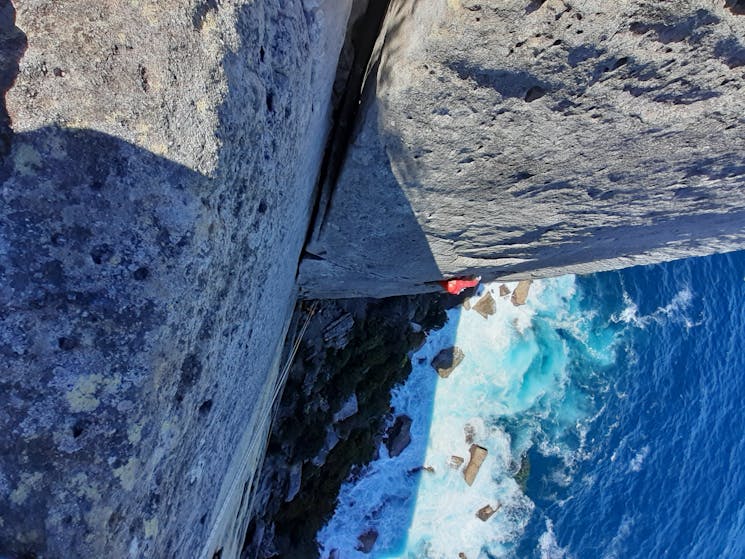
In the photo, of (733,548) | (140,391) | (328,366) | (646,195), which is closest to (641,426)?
(733,548)

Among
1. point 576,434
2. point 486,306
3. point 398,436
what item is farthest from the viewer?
point 486,306

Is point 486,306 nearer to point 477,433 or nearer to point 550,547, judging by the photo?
point 477,433

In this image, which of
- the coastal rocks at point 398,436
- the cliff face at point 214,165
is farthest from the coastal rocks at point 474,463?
the cliff face at point 214,165

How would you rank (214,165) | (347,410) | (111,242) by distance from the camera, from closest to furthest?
(111,242) < (214,165) < (347,410)

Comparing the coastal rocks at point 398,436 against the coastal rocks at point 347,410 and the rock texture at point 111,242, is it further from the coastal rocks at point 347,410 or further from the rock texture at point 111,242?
the rock texture at point 111,242

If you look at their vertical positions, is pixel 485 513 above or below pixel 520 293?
below

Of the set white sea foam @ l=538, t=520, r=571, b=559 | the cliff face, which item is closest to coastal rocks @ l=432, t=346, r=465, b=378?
white sea foam @ l=538, t=520, r=571, b=559

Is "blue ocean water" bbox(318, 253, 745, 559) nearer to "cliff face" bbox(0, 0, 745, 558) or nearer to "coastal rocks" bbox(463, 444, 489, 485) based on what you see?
"coastal rocks" bbox(463, 444, 489, 485)

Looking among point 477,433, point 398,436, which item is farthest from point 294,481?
Result: point 477,433
